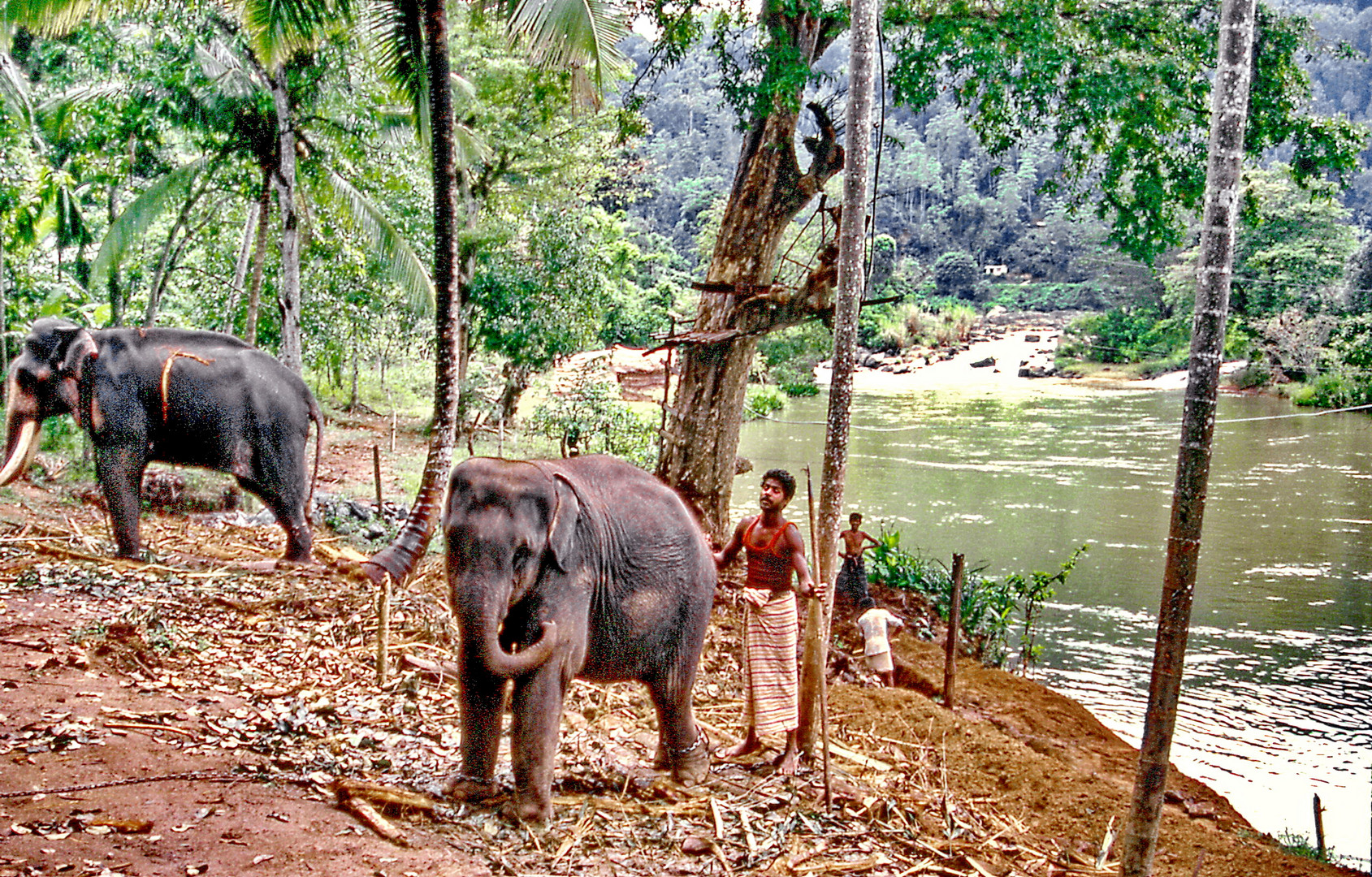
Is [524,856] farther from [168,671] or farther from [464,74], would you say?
[464,74]

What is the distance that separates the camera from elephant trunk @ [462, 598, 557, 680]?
13.1 feet

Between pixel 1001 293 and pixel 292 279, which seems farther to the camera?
pixel 1001 293

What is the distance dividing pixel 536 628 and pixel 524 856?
2.98 ft

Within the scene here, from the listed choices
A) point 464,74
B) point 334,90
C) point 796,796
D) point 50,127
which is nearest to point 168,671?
point 796,796

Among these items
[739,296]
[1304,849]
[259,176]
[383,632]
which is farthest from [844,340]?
[259,176]

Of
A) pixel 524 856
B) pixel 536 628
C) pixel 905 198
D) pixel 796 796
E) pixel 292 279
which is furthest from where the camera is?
pixel 905 198

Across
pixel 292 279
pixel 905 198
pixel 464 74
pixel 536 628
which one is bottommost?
pixel 536 628

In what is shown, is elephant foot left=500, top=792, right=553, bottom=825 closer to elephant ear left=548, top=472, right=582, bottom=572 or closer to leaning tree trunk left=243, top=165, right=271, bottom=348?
elephant ear left=548, top=472, right=582, bottom=572

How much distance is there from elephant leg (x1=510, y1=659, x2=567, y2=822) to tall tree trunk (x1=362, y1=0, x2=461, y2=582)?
259 cm

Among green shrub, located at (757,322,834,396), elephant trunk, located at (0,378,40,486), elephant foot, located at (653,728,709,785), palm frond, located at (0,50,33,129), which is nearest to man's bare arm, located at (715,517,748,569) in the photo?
elephant foot, located at (653,728,709,785)

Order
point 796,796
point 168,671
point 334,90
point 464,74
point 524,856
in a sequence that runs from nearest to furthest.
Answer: point 524,856 → point 796,796 → point 168,671 → point 334,90 → point 464,74

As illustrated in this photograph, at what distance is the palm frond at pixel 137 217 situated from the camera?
12.7 metres

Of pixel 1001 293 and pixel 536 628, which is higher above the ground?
pixel 1001 293

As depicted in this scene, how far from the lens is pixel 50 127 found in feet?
44.9
